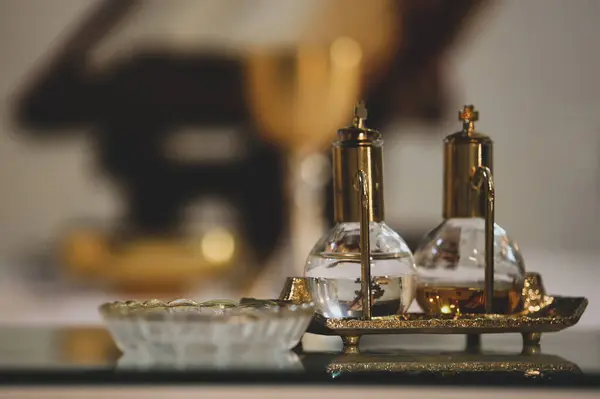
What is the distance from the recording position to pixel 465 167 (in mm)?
517

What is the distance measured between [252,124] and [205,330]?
146cm

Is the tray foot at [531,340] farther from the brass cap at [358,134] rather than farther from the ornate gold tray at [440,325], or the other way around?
the brass cap at [358,134]

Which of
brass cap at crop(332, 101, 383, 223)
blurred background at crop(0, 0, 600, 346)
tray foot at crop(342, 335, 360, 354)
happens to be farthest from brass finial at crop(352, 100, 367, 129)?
blurred background at crop(0, 0, 600, 346)

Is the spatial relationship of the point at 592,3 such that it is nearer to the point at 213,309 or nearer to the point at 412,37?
the point at 412,37

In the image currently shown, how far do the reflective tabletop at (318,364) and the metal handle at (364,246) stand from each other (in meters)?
0.02

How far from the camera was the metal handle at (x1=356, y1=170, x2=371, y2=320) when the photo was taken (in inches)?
18.3

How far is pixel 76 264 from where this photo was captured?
1791 millimetres

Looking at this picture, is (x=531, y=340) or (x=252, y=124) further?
(x=252, y=124)

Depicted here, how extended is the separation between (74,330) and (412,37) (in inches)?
56.4

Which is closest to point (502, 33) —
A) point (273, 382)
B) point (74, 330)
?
point (74, 330)

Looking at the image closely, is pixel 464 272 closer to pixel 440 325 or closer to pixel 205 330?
pixel 440 325

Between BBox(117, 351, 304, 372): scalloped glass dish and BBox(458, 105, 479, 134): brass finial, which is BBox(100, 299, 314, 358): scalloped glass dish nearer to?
BBox(117, 351, 304, 372): scalloped glass dish

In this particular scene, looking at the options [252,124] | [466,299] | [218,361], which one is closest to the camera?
[218,361]

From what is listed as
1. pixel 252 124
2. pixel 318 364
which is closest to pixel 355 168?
pixel 318 364
